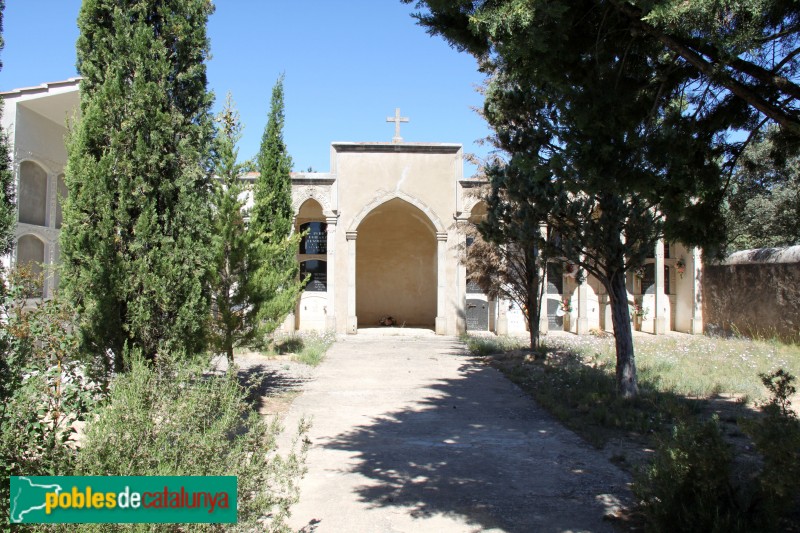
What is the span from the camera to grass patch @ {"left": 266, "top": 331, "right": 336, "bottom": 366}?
12.9 meters

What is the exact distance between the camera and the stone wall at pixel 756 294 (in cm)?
1508

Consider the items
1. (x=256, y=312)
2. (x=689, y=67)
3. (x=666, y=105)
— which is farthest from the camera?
(x=256, y=312)

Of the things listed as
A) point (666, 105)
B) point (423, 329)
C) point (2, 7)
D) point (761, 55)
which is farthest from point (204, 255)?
point (423, 329)

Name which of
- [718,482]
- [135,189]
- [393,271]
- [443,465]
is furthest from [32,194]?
[393,271]

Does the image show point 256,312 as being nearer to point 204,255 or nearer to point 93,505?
point 204,255

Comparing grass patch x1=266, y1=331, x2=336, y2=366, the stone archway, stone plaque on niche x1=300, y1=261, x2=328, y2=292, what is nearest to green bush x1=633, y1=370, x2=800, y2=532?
grass patch x1=266, y1=331, x2=336, y2=366

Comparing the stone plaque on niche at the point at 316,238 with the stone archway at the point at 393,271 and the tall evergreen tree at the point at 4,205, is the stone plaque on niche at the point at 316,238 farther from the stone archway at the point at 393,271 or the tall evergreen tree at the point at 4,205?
the tall evergreen tree at the point at 4,205

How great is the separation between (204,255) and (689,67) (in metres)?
4.84

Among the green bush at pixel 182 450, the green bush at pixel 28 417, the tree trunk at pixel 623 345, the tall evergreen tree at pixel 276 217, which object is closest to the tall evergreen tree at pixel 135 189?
the green bush at pixel 28 417

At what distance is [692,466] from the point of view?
3887 mm

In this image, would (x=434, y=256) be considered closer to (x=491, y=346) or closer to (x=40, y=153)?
(x=491, y=346)

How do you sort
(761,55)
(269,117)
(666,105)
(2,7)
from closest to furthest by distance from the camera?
(2,7)
(761,55)
(666,105)
(269,117)

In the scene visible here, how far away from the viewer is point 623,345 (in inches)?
334

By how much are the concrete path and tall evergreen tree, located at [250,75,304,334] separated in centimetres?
154
